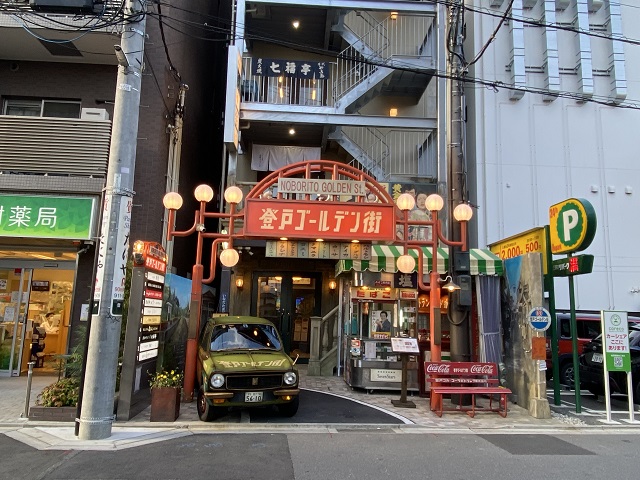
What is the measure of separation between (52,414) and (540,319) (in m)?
8.91

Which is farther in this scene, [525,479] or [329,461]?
[329,461]

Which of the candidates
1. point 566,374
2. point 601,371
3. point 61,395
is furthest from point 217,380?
point 566,374

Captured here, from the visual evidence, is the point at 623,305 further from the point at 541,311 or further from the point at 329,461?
the point at 329,461

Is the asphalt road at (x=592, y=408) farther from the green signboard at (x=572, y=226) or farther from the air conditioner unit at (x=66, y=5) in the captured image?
the air conditioner unit at (x=66, y=5)

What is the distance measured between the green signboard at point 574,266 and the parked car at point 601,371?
209 centimetres

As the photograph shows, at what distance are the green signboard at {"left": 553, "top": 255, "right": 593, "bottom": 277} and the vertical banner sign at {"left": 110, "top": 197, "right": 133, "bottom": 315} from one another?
27.9ft

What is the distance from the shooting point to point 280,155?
53.8 feet

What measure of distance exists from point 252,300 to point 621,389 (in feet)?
36.9

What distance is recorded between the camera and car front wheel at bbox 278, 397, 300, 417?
26.6 feet

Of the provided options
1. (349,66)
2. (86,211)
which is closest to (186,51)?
(349,66)

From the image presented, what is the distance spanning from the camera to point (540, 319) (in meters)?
8.93

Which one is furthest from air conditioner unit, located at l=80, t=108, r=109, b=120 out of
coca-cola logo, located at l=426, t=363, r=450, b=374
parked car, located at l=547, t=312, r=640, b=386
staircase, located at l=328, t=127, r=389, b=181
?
parked car, located at l=547, t=312, r=640, b=386

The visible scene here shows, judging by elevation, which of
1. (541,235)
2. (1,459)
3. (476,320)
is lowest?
(1,459)

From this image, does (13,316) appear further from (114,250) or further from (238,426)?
(238,426)
